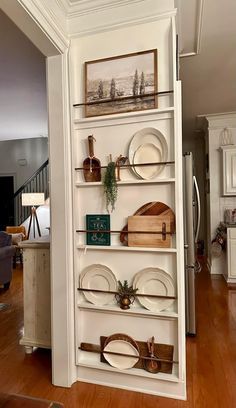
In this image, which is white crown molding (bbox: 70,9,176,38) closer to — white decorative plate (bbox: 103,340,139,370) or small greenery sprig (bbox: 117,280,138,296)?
small greenery sprig (bbox: 117,280,138,296)

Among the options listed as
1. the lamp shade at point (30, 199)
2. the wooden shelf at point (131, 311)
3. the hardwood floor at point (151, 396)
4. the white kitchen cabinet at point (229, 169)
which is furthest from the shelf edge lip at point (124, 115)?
the lamp shade at point (30, 199)

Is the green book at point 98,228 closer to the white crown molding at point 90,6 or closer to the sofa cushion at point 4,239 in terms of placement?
the white crown molding at point 90,6

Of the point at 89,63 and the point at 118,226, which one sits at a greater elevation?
the point at 89,63

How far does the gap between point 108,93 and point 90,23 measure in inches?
20.4

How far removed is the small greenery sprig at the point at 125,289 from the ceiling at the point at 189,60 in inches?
74.5

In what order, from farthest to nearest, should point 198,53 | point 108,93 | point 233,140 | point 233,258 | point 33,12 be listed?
1. point 233,140
2. point 233,258
3. point 198,53
4. point 108,93
5. point 33,12

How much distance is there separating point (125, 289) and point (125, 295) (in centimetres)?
4

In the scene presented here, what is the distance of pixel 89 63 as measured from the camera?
195 cm

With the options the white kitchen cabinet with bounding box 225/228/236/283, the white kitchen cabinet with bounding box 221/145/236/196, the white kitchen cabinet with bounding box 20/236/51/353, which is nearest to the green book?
the white kitchen cabinet with bounding box 20/236/51/353

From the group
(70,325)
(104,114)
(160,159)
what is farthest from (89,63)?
(70,325)

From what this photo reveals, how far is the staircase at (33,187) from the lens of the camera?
23.2 ft

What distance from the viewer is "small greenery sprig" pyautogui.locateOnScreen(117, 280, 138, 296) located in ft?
6.08

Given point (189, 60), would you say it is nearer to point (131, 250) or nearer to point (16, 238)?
point (131, 250)

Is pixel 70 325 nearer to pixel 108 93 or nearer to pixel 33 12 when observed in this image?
pixel 108 93
